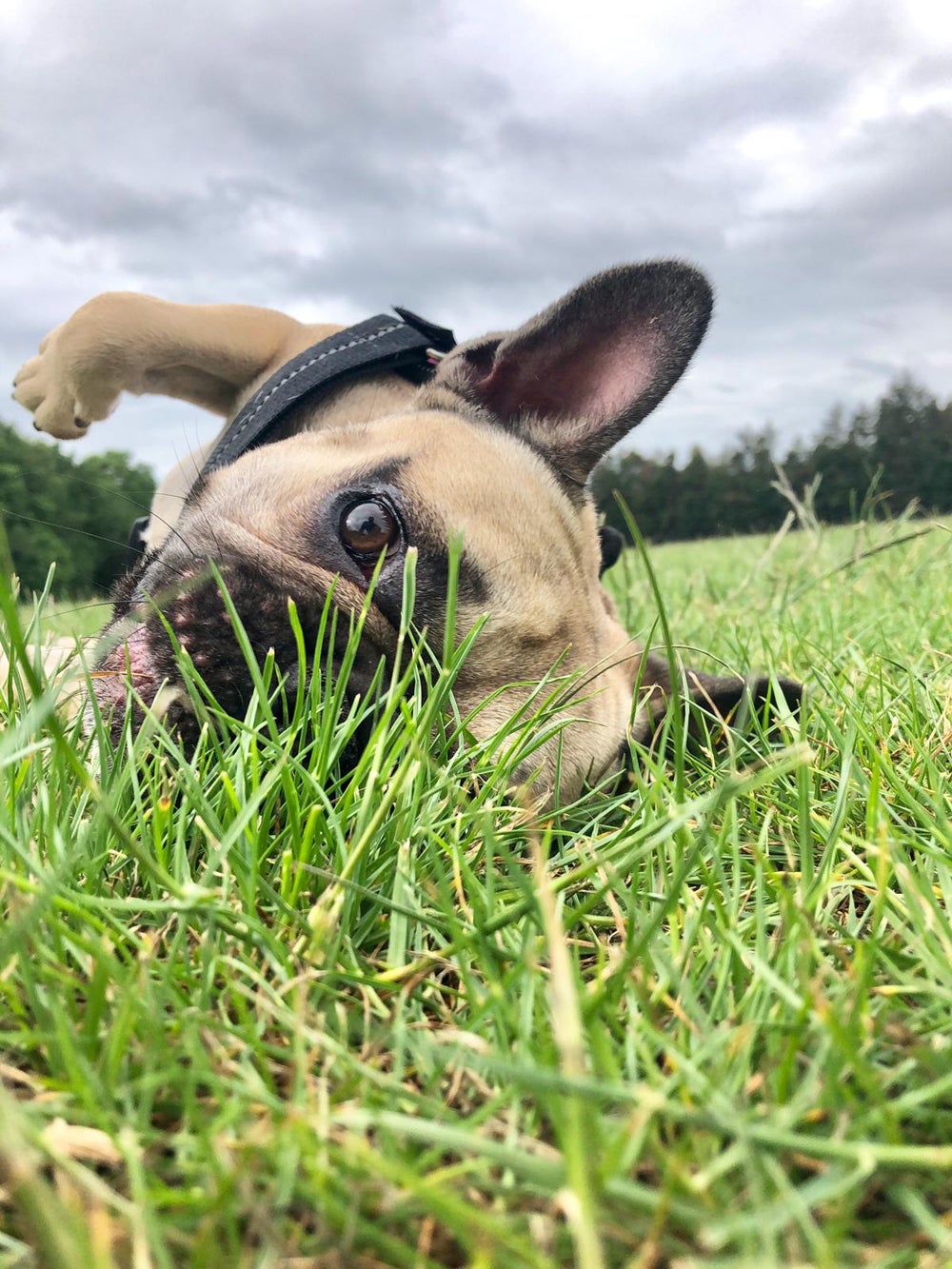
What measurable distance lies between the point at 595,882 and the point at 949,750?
945 millimetres

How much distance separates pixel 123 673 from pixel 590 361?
6.04 ft

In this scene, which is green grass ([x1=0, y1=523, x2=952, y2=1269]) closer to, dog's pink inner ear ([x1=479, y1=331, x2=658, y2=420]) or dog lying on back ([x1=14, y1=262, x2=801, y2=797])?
dog lying on back ([x1=14, y1=262, x2=801, y2=797])

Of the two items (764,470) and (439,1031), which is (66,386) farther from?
(764,470)

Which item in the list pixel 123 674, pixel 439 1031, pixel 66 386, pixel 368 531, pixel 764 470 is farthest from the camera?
pixel 764 470

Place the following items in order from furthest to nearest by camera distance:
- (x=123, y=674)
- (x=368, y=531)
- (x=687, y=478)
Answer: (x=687, y=478) → (x=368, y=531) → (x=123, y=674)

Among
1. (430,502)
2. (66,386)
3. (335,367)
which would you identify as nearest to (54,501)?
(66,386)

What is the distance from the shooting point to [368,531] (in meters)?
2.09

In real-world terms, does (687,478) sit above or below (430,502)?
above

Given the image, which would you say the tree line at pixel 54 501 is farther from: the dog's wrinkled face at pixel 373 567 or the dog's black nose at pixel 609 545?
the dog's wrinkled face at pixel 373 567

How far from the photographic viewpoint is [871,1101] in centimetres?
77

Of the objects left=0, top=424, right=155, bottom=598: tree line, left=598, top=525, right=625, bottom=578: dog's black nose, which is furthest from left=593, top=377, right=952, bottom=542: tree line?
left=598, top=525, right=625, bottom=578: dog's black nose

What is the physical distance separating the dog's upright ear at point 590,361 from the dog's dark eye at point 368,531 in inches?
35.9

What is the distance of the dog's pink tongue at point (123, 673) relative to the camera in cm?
175

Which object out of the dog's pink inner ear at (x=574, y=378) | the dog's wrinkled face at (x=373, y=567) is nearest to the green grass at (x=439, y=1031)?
the dog's wrinkled face at (x=373, y=567)
